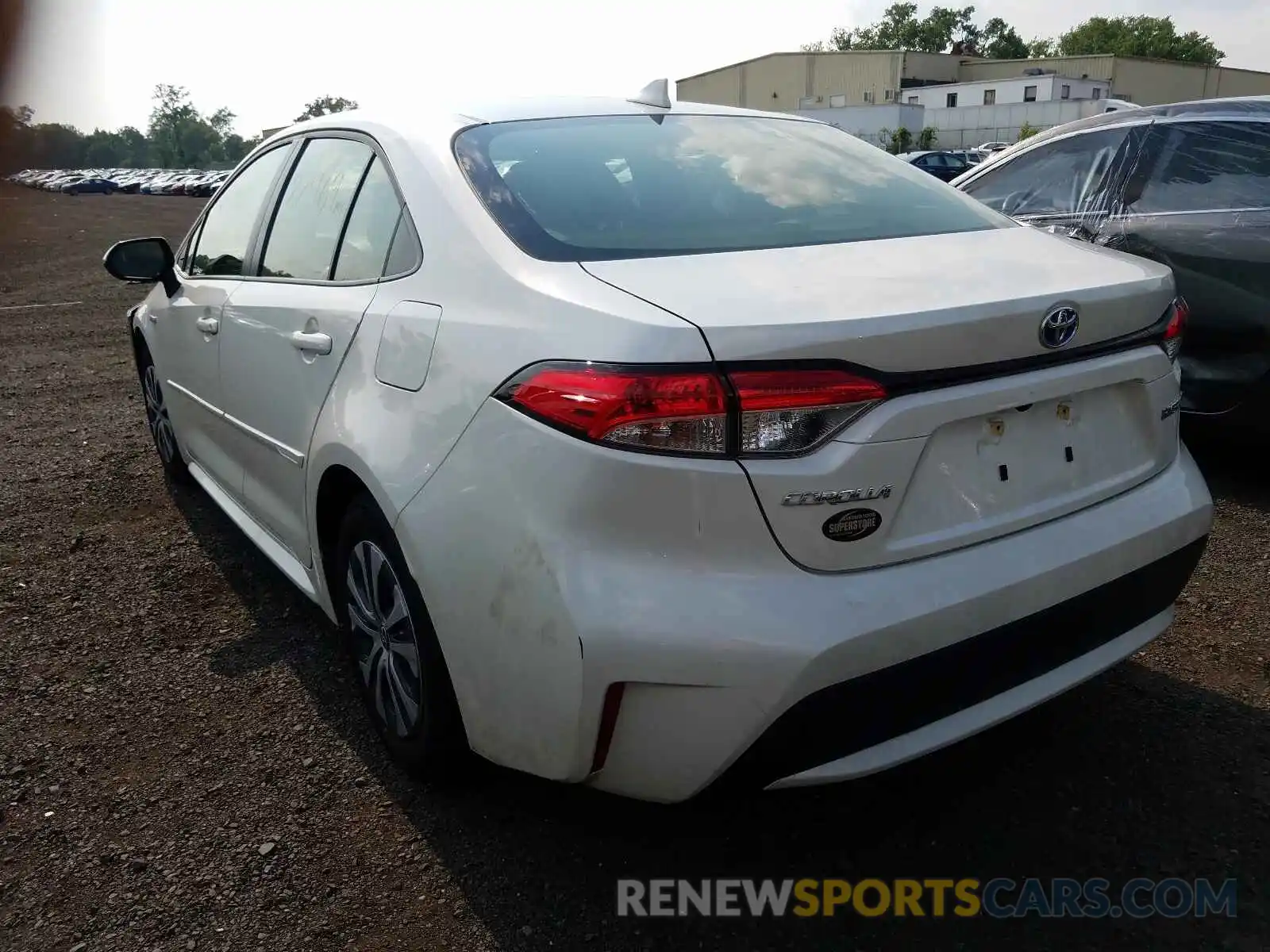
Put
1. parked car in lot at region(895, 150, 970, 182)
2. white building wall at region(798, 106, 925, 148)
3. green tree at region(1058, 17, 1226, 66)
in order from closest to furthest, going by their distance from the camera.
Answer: parked car in lot at region(895, 150, 970, 182), white building wall at region(798, 106, 925, 148), green tree at region(1058, 17, 1226, 66)

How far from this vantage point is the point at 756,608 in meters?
1.68

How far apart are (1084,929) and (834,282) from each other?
4.43 ft

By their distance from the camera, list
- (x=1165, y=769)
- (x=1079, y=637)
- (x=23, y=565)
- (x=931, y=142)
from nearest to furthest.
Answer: (x=1079, y=637), (x=1165, y=769), (x=23, y=565), (x=931, y=142)

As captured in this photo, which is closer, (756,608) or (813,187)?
(756,608)

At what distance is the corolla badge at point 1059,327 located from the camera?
1.87m

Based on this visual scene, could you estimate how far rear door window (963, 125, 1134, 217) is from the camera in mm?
4570

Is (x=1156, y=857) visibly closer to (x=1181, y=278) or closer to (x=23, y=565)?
(x=1181, y=278)

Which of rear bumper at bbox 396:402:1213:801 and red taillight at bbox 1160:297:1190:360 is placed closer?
rear bumper at bbox 396:402:1213:801

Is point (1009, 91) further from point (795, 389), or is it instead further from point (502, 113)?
point (795, 389)

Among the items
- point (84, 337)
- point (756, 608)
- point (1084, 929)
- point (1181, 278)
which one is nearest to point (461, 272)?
point (756, 608)

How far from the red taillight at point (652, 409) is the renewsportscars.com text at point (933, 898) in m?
1.01

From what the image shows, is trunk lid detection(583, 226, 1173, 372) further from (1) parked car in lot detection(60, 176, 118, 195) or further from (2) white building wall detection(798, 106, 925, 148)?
(1) parked car in lot detection(60, 176, 118, 195)

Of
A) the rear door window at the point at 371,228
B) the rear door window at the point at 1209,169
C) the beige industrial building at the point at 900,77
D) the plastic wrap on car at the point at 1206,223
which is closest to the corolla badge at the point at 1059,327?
the rear door window at the point at 371,228

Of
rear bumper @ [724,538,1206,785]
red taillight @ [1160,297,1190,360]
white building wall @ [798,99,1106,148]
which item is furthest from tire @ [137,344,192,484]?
white building wall @ [798,99,1106,148]
